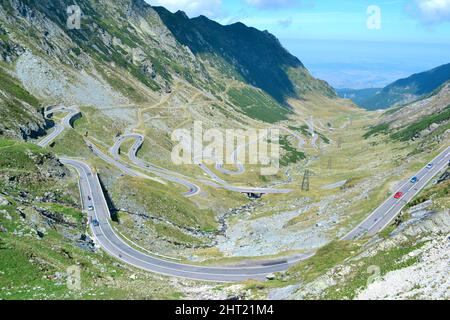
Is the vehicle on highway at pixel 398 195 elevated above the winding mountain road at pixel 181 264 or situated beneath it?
elevated above

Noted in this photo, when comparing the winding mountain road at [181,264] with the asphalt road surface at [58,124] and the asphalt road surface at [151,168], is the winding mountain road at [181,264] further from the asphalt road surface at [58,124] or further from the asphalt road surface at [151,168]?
the asphalt road surface at [151,168]

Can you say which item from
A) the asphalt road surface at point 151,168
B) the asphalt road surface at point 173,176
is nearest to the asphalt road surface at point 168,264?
the asphalt road surface at point 151,168

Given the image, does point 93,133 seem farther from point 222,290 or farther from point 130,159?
point 222,290

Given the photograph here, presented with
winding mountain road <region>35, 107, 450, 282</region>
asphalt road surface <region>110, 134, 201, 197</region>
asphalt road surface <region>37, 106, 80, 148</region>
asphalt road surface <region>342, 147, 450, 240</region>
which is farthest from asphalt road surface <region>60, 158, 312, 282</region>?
asphalt road surface <region>37, 106, 80, 148</region>

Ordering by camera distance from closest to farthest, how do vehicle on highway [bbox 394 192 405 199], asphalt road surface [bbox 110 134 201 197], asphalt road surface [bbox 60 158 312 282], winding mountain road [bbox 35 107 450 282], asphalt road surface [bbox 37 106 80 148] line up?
asphalt road surface [bbox 60 158 312 282] < winding mountain road [bbox 35 107 450 282] < vehicle on highway [bbox 394 192 405 199] < asphalt road surface [bbox 37 106 80 148] < asphalt road surface [bbox 110 134 201 197]

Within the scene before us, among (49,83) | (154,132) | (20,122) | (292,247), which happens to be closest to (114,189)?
(20,122)

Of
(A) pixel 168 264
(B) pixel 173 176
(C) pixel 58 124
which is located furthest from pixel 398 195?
(C) pixel 58 124

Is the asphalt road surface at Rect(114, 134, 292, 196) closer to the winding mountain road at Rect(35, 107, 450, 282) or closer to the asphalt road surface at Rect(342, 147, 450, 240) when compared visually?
the winding mountain road at Rect(35, 107, 450, 282)

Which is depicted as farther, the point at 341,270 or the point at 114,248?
the point at 114,248

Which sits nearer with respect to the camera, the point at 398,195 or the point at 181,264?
the point at 181,264

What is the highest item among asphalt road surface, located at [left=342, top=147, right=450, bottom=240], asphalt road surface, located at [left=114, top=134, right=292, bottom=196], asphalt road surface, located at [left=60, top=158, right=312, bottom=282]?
asphalt road surface, located at [left=114, top=134, right=292, bottom=196]

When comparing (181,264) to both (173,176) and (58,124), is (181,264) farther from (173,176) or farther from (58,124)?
(58,124)
